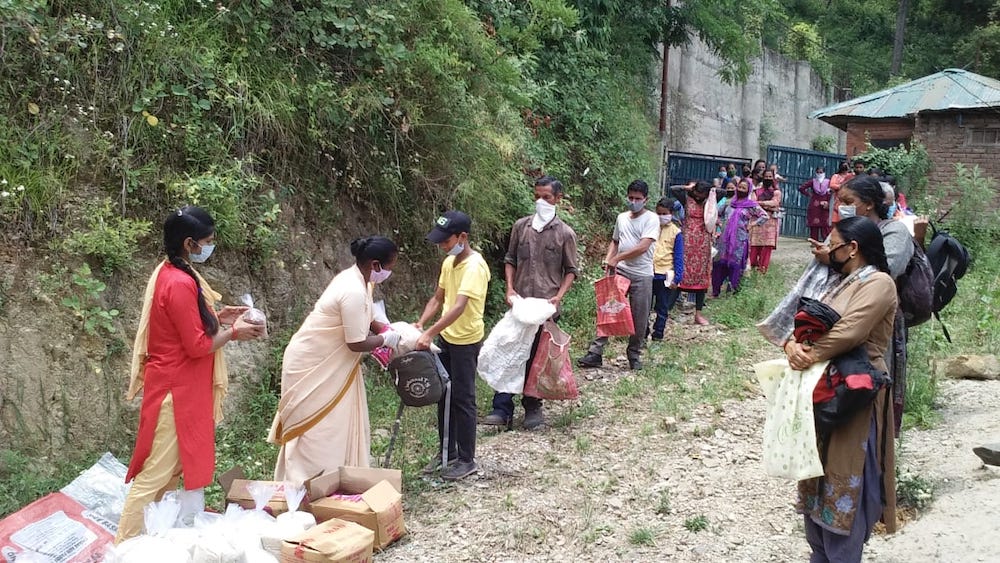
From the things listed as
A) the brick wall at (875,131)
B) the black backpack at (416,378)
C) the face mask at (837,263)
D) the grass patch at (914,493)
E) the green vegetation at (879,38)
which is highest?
the green vegetation at (879,38)

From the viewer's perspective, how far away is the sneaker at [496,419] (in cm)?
612

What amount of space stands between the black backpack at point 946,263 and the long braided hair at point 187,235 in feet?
13.3

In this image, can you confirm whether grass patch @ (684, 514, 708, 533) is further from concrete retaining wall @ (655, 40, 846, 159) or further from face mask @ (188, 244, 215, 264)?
concrete retaining wall @ (655, 40, 846, 159)

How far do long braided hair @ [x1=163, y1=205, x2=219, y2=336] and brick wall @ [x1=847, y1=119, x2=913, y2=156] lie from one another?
54.0ft

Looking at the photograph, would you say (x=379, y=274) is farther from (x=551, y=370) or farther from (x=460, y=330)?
(x=551, y=370)

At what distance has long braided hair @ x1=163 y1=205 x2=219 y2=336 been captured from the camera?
3.66m

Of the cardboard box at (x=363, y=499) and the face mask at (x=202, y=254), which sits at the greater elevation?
the face mask at (x=202, y=254)

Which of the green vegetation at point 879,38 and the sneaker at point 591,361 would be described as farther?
the green vegetation at point 879,38

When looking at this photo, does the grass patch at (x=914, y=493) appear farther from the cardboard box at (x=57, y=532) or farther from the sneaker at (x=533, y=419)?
the cardboard box at (x=57, y=532)

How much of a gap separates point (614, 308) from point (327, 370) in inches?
140

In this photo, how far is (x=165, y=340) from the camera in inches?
145

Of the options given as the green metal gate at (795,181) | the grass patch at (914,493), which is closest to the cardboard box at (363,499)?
the grass patch at (914,493)

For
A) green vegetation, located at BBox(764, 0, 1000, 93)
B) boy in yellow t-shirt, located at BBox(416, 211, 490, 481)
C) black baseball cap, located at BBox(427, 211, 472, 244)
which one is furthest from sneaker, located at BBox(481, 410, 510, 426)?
green vegetation, located at BBox(764, 0, 1000, 93)

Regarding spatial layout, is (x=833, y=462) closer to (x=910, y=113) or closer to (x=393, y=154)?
(x=393, y=154)
